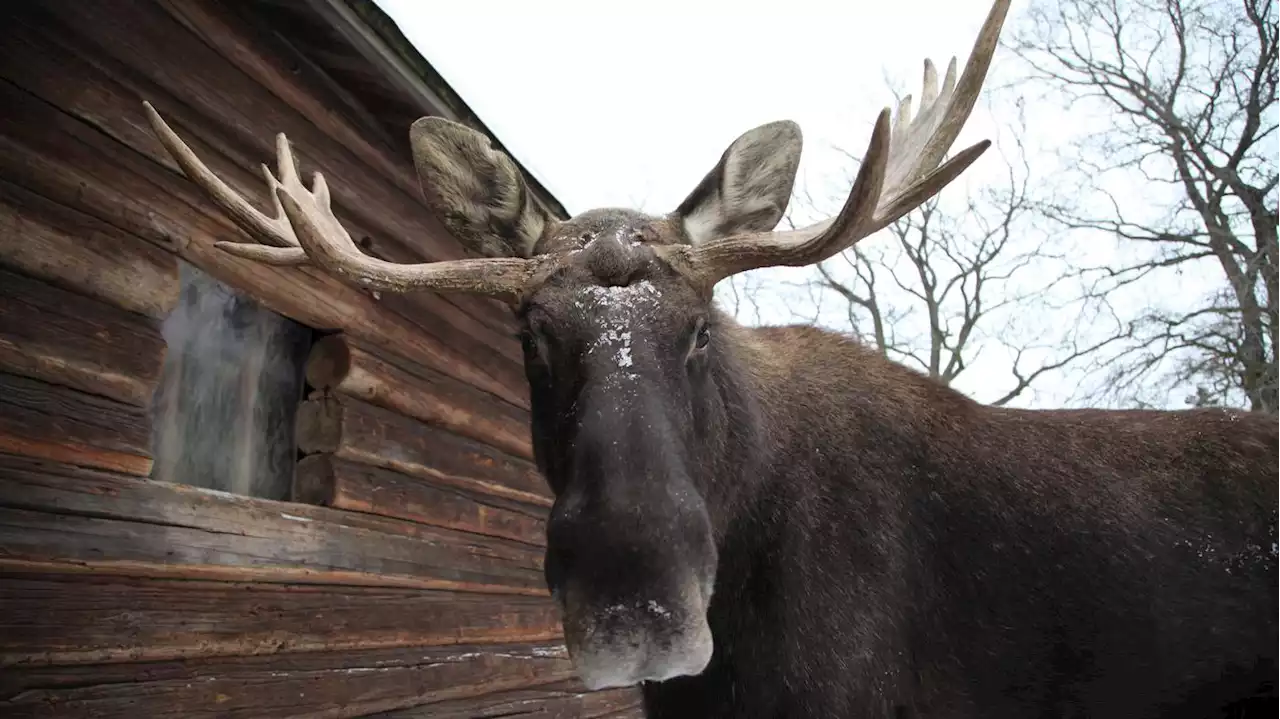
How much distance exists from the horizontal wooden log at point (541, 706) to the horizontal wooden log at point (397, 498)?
972 millimetres

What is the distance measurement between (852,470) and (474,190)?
1769mm

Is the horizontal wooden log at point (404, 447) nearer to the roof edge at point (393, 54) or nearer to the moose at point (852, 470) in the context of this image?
the moose at point (852, 470)

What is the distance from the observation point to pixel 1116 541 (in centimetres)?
295

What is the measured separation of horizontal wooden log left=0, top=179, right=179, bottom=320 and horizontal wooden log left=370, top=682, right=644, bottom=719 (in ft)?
7.21

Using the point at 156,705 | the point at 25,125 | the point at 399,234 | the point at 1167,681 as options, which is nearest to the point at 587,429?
the point at 156,705

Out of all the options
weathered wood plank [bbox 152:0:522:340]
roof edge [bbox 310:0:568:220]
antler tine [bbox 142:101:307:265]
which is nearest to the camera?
antler tine [bbox 142:101:307:265]

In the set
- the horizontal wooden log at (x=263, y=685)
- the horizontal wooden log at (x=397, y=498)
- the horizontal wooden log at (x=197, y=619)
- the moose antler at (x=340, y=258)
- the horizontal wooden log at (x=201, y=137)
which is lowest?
the horizontal wooden log at (x=263, y=685)

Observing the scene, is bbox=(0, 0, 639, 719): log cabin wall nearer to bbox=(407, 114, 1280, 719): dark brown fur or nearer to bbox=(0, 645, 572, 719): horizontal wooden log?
bbox=(0, 645, 572, 719): horizontal wooden log

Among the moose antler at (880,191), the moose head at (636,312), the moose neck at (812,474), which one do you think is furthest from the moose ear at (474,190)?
the moose neck at (812,474)

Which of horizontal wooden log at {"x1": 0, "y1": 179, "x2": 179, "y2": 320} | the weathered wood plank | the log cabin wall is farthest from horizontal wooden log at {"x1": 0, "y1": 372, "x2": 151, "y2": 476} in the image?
the weathered wood plank

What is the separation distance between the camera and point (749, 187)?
3.16 meters

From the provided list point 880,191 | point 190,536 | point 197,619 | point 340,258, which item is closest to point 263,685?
point 197,619

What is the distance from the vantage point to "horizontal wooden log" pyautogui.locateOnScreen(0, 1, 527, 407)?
9.05 feet

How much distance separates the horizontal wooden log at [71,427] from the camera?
2.45 meters
